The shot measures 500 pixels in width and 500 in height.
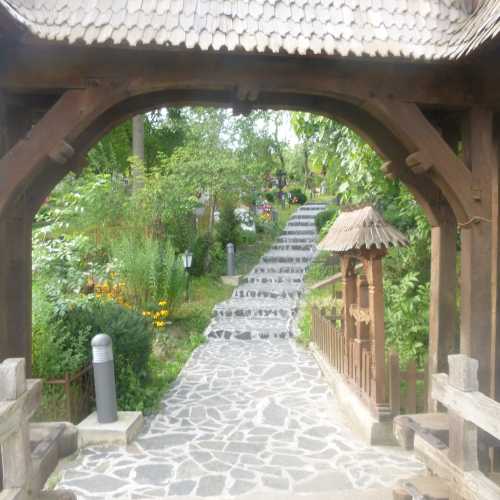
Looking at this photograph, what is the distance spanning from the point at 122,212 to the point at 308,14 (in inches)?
342

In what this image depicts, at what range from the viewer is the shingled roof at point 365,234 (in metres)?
5.18

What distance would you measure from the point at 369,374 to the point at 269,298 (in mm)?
7824

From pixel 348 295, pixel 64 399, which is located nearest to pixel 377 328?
pixel 348 295

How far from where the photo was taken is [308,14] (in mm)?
3502

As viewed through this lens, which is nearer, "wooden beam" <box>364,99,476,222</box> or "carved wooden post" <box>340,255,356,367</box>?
"wooden beam" <box>364,99,476,222</box>

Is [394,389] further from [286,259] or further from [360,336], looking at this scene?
[286,259]

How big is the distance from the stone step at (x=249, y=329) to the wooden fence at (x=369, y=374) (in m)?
2.84

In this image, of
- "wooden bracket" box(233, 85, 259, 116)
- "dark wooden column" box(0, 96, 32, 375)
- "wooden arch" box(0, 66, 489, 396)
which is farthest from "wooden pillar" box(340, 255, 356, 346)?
"dark wooden column" box(0, 96, 32, 375)

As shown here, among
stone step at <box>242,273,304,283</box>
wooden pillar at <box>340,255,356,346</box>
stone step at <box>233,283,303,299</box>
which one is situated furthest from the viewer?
stone step at <box>242,273,304,283</box>

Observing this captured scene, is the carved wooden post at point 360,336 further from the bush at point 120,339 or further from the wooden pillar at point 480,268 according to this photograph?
the bush at point 120,339

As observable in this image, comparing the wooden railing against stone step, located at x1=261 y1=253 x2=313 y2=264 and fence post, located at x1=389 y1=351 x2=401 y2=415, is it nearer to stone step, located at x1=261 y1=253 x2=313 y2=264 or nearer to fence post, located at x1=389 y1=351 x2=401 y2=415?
fence post, located at x1=389 y1=351 x2=401 y2=415

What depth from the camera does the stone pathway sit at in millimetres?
4289

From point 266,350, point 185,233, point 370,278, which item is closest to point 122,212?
point 185,233

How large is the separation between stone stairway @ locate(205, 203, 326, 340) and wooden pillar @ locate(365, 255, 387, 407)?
5.28m
